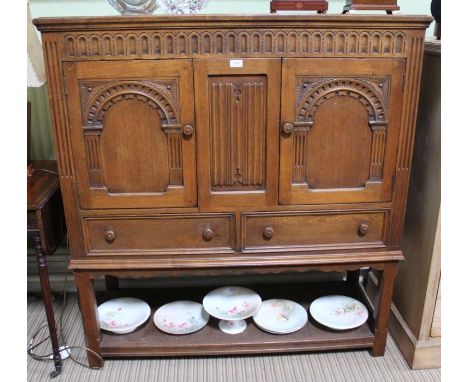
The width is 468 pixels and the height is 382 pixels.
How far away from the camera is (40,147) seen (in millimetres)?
1914

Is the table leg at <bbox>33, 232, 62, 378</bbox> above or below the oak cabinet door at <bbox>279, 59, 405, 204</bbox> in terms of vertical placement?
below

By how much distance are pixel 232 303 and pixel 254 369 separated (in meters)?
0.25

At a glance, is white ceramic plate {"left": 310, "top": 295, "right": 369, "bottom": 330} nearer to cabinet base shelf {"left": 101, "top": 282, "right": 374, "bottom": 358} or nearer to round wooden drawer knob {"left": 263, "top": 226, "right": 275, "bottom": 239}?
cabinet base shelf {"left": 101, "top": 282, "right": 374, "bottom": 358}

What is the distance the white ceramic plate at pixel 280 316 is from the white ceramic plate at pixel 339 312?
0.06 metres

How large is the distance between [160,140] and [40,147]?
2.61 feet

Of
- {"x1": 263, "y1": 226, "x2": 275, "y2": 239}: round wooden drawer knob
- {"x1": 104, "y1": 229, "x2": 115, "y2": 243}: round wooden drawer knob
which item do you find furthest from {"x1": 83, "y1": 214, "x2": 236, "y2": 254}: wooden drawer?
{"x1": 263, "y1": 226, "x2": 275, "y2": 239}: round wooden drawer knob

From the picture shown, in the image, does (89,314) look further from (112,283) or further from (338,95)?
(338,95)

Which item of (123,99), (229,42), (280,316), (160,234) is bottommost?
(280,316)

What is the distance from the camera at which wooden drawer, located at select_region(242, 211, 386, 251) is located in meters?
1.48

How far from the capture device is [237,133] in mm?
1372

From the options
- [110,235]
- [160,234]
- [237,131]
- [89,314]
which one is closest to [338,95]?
[237,131]

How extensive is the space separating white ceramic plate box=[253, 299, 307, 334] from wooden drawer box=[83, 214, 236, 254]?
1.35ft

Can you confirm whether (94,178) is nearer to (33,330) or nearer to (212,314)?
(212,314)

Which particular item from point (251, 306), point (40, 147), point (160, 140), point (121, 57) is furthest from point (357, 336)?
point (40, 147)
